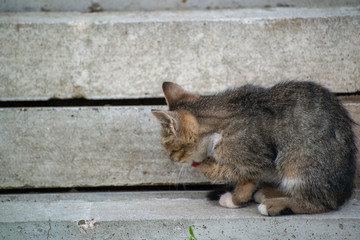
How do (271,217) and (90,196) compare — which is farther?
(90,196)

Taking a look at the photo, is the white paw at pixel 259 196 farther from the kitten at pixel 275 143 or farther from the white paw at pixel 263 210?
the white paw at pixel 263 210

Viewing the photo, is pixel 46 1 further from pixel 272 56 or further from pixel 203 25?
pixel 272 56

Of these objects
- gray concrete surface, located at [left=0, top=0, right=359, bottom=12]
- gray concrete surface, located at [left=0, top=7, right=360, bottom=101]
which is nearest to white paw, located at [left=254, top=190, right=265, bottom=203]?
gray concrete surface, located at [left=0, top=7, right=360, bottom=101]

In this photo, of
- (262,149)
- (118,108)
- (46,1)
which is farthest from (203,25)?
(46,1)

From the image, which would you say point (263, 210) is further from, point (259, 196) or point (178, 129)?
point (178, 129)

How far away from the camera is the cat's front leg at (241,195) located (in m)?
2.92

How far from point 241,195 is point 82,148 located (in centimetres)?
140

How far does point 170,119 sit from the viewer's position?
2736 mm

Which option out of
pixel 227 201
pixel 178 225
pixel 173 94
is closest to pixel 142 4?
pixel 173 94

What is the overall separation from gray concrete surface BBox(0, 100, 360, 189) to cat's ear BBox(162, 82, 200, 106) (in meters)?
0.42

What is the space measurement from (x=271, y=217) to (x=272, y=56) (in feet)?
4.56

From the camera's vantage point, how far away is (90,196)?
3.40 meters

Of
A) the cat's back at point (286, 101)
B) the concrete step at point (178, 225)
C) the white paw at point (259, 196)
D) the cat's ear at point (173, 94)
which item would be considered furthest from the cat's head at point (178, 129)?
the white paw at point (259, 196)

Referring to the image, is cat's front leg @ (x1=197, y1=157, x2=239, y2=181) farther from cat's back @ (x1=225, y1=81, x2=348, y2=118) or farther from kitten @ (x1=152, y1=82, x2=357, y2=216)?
cat's back @ (x1=225, y1=81, x2=348, y2=118)
